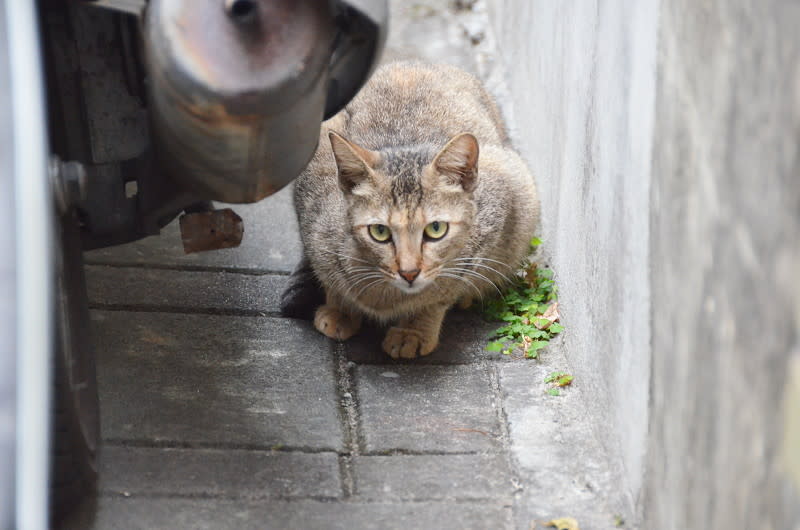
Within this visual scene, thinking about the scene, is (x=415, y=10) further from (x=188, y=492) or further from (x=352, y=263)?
(x=188, y=492)

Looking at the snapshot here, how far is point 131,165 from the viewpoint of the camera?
2445 millimetres

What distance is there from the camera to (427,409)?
302 centimetres

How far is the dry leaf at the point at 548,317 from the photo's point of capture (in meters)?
3.38

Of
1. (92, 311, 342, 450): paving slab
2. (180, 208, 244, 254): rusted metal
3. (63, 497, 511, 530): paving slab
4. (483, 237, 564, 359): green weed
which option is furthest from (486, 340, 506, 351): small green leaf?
(180, 208, 244, 254): rusted metal

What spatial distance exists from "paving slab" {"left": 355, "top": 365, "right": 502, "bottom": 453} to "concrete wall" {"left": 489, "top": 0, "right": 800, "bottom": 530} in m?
0.33

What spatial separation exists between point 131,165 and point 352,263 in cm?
109

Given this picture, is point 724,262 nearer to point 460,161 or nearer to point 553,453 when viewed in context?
point 553,453

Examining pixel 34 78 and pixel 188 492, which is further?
pixel 188 492

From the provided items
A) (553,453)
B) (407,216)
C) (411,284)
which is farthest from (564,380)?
A: (407,216)

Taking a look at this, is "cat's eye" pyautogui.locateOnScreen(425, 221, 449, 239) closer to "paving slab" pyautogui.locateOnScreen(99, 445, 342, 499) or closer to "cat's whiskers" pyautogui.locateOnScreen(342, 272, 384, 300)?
"cat's whiskers" pyautogui.locateOnScreen(342, 272, 384, 300)

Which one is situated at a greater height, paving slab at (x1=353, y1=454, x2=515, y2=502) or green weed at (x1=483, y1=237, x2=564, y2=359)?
green weed at (x1=483, y1=237, x2=564, y2=359)

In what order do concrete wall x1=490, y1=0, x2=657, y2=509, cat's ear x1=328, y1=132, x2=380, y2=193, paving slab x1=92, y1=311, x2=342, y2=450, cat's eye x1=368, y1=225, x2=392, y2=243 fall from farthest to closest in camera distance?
cat's eye x1=368, y1=225, x2=392, y2=243 < cat's ear x1=328, y1=132, x2=380, y2=193 < paving slab x1=92, y1=311, x2=342, y2=450 < concrete wall x1=490, y1=0, x2=657, y2=509

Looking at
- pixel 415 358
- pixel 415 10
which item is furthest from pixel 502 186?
pixel 415 10

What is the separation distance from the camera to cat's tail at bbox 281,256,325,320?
3490mm
